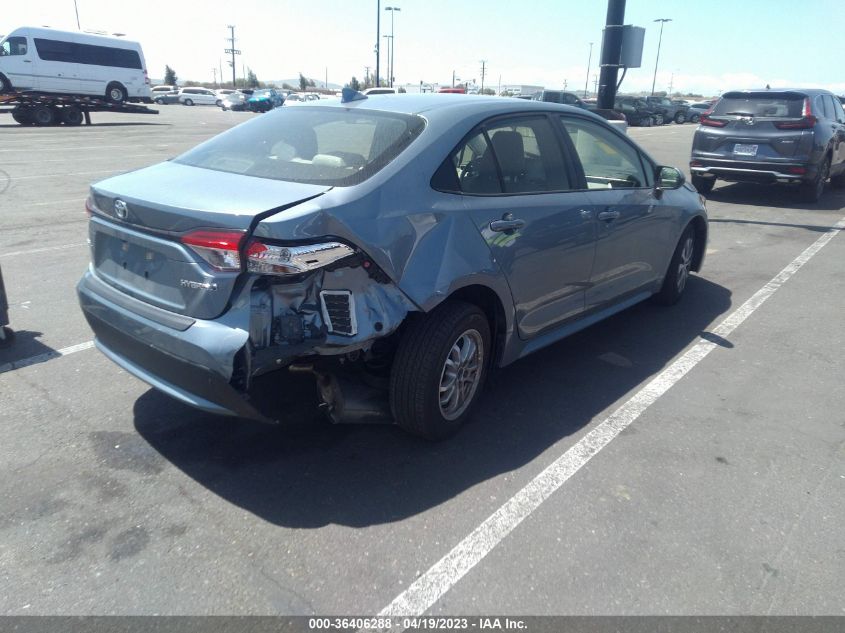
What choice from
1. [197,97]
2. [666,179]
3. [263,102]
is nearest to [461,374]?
[666,179]

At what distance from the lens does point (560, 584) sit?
101 inches

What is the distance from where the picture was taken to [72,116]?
26344mm

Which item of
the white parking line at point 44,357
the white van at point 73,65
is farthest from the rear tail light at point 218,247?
the white van at point 73,65

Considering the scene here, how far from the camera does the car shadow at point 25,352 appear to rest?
14.3ft

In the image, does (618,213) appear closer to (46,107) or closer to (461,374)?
(461,374)

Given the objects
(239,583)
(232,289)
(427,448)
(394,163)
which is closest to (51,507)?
(239,583)

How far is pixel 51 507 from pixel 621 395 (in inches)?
124

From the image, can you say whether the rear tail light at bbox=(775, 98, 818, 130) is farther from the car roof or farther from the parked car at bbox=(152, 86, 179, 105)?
the parked car at bbox=(152, 86, 179, 105)

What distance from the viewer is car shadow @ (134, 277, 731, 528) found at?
305 centimetres

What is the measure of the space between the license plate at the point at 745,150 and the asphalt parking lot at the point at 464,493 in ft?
21.7

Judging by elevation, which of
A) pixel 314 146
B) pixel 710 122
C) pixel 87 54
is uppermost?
pixel 87 54

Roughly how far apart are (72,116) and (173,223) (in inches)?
1090

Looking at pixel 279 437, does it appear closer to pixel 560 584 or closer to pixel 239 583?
pixel 239 583

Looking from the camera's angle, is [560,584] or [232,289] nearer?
[560,584]
